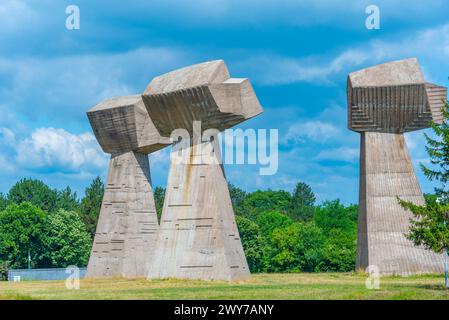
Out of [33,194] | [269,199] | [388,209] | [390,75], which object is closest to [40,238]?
[33,194]

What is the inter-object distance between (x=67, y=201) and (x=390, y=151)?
5091 cm

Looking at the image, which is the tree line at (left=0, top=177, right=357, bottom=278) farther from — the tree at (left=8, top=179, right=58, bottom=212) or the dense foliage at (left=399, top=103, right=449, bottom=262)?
the dense foliage at (left=399, top=103, right=449, bottom=262)

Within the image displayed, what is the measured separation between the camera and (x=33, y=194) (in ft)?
267

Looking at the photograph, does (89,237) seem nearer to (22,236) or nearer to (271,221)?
(22,236)

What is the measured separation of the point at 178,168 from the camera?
126 feet

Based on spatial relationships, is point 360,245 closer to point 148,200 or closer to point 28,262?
point 148,200

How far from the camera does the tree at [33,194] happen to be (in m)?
80.6

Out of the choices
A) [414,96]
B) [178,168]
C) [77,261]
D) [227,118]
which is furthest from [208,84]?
[77,261]

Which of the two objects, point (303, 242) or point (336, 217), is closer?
point (303, 242)

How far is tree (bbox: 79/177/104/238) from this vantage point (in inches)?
2869

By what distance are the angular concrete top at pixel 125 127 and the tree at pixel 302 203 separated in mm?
55183

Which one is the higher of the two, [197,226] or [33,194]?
[33,194]

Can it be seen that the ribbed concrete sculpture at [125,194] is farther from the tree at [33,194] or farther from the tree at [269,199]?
the tree at [269,199]

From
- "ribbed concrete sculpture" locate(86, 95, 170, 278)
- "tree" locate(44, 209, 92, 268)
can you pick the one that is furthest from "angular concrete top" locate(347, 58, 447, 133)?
"tree" locate(44, 209, 92, 268)
